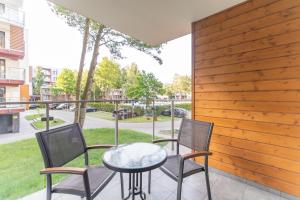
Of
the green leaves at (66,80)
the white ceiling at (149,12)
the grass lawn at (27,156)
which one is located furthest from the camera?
the green leaves at (66,80)

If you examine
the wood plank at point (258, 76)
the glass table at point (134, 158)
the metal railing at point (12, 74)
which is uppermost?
the metal railing at point (12, 74)

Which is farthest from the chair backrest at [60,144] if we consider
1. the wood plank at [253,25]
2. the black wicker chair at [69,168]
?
the wood plank at [253,25]

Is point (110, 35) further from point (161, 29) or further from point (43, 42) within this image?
point (43, 42)

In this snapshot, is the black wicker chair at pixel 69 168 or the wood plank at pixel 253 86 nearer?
the black wicker chair at pixel 69 168

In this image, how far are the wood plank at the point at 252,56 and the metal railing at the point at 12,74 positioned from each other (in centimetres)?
1128

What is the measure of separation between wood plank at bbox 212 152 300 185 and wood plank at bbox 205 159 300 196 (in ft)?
0.13

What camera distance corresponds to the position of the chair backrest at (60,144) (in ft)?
4.83

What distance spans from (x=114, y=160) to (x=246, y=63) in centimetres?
194

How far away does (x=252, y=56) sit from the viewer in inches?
89.3

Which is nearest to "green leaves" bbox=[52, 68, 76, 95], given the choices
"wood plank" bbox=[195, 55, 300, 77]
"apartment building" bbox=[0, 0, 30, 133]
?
"apartment building" bbox=[0, 0, 30, 133]

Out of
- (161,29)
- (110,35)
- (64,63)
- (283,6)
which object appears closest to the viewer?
(283,6)

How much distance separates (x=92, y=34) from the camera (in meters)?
6.76

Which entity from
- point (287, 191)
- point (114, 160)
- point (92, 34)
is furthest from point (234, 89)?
point (92, 34)

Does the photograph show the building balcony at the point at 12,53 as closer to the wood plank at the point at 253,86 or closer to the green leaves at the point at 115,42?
the green leaves at the point at 115,42
